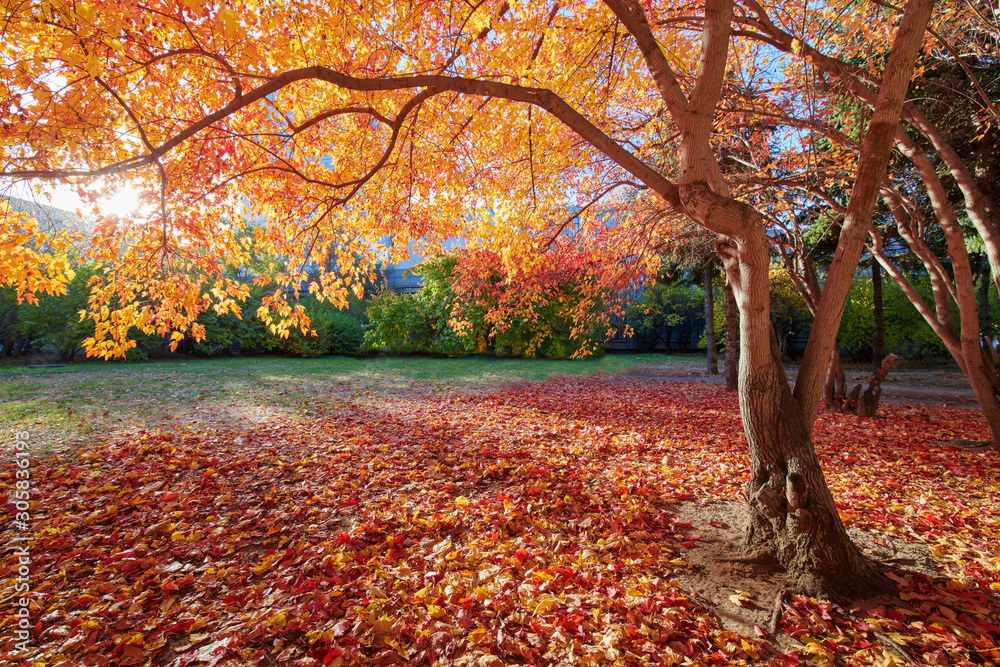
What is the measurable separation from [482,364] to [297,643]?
1279cm

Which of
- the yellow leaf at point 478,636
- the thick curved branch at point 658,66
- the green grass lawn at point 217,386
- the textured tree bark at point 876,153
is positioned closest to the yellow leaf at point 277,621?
the yellow leaf at point 478,636

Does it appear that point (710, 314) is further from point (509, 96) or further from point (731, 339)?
point (509, 96)

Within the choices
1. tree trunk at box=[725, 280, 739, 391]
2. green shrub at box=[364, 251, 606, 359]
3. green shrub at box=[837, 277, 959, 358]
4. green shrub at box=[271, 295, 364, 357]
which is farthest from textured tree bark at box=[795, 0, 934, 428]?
green shrub at box=[271, 295, 364, 357]

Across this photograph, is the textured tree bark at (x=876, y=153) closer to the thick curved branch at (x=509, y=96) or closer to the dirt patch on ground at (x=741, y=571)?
the thick curved branch at (x=509, y=96)

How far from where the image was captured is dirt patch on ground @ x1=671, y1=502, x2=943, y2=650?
88.9 inches

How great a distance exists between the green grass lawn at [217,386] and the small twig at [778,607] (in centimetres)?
654

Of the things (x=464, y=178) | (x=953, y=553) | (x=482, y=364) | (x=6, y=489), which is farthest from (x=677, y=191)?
(x=482, y=364)

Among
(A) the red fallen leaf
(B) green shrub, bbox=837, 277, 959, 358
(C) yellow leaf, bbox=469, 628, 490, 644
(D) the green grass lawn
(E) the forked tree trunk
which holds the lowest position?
(A) the red fallen leaf

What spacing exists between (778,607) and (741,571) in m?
0.37

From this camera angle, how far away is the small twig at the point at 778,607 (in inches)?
85.1

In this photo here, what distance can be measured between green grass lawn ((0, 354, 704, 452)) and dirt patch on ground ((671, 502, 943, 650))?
6.06 m

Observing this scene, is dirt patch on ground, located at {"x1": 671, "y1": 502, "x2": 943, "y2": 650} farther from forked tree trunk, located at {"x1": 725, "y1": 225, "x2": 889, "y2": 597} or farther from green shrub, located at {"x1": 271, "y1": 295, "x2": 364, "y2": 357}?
green shrub, located at {"x1": 271, "y1": 295, "x2": 364, "y2": 357}

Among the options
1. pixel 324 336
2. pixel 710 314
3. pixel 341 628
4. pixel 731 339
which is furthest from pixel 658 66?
pixel 324 336

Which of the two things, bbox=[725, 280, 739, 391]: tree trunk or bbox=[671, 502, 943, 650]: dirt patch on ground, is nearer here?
bbox=[671, 502, 943, 650]: dirt patch on ground
